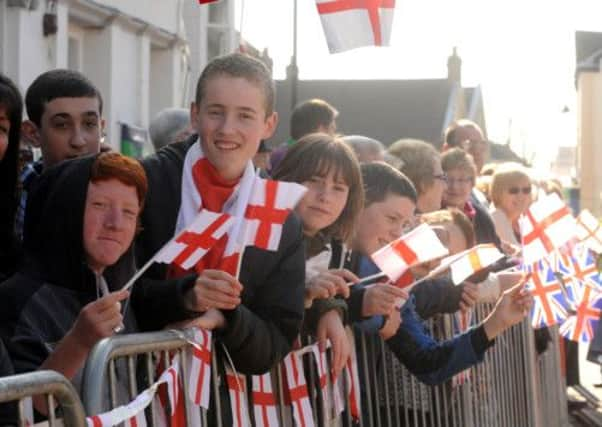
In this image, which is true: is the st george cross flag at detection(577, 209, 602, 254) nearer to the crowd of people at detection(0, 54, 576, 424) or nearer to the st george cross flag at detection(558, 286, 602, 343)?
the st george cross flag at detection(558, 286, 602, 343)

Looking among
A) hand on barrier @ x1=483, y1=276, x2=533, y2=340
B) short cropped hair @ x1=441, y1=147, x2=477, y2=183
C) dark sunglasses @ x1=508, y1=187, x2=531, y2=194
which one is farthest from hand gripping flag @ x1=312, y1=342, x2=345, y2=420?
dark sunglasses @ x1=508, y1=187, x2=531, y2=194

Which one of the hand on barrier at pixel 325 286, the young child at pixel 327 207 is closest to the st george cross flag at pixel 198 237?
the hand on barrier at pixel 325 286

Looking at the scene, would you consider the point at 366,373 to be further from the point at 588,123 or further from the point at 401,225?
the point at 588,123

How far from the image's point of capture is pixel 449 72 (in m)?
78.6

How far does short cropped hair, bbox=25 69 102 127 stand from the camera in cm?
586

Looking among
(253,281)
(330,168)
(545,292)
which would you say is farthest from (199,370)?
(545,292)

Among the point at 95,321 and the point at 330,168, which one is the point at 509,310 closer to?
the point at 330,168

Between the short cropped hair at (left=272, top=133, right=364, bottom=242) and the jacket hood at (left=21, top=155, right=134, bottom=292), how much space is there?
4.14ft

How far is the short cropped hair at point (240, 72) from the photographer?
4902 mm

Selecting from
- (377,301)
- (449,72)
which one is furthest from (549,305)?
(449,72)

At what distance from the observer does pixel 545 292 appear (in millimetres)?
6715

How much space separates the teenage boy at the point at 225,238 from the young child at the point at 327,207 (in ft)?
1.15

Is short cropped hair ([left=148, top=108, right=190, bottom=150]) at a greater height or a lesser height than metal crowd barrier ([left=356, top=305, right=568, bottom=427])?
greater

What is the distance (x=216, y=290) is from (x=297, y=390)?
0.88 m
